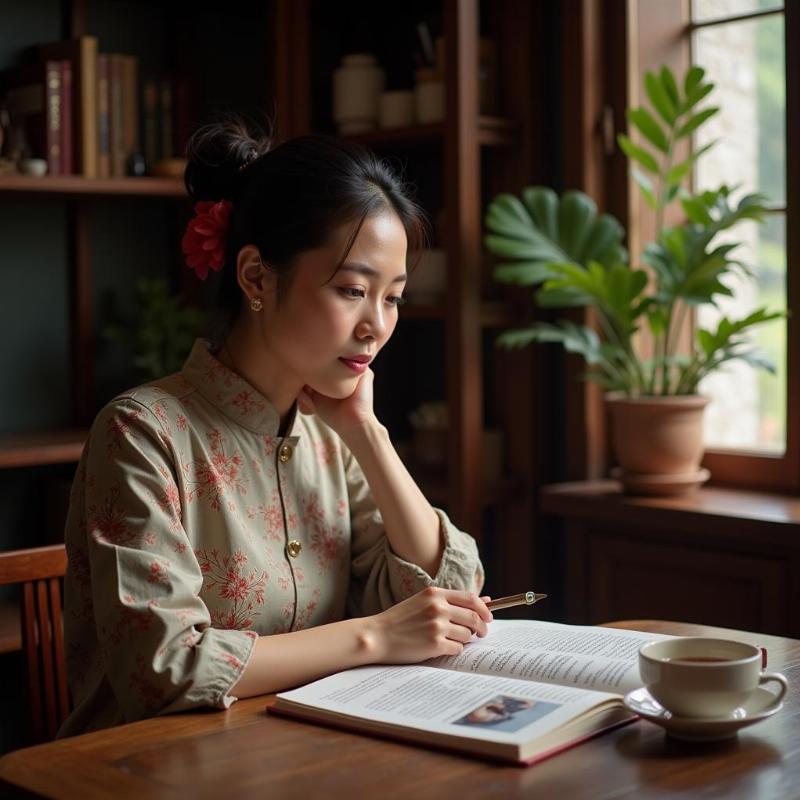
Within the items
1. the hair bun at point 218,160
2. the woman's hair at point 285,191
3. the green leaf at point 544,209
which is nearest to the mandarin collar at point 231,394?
the woman's hair at point 285,191

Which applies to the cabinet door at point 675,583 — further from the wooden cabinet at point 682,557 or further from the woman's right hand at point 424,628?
the woman's right hand at point 424,628

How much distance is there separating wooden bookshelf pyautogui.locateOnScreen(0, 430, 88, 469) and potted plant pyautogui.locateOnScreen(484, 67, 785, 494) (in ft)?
3.34

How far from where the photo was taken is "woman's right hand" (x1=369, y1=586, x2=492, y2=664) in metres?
1.50

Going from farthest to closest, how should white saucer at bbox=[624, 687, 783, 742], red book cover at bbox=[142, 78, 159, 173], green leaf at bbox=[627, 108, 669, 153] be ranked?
red book cover at bbox=[142, 78, 159, 173], green leaf at bbox=[627, 108, 669, 153], white saucer at bbox=[624, 687, 783, 742]

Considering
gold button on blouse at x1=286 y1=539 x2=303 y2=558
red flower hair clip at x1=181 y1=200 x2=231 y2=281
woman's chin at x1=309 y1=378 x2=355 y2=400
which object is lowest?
gold button on blouse at x1=286 y1=539 x2=303 y2=558

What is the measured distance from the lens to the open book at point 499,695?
123 centimetres

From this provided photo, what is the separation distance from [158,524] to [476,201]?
62.4 inches

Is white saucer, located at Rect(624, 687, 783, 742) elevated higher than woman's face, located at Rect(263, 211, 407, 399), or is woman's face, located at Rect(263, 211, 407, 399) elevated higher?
woman's face, located at Rect(263, 211, 407, 399)

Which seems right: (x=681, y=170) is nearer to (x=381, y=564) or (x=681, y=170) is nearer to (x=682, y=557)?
(x=682, y=557)

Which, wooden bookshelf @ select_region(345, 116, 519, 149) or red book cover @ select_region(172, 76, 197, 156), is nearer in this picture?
wooden bookshelf @ select_region(345, 116, 519, 149)

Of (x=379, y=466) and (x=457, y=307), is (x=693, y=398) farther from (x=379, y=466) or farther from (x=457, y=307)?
(x=379, y=466)

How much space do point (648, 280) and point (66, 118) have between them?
140 cm

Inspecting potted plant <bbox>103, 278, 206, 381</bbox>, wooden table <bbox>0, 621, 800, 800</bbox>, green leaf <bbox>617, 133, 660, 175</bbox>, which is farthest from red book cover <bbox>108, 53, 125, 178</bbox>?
wooden table <bbox>0, 621, 800, 800</bbox>

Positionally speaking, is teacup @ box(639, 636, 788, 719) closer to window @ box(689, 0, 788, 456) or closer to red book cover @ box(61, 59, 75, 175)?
window @ box(689, 0, 788, 456)
